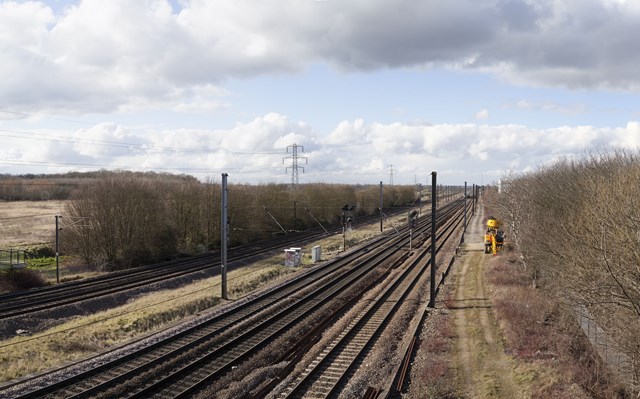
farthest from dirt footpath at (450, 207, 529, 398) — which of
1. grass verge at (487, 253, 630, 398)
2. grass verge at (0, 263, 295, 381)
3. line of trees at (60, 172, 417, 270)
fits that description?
line of trees at (60, 172, 417, 270)

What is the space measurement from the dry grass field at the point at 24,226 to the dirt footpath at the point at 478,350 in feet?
116

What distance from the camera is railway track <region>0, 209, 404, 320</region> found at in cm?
2522

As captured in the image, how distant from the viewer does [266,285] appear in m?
30.2

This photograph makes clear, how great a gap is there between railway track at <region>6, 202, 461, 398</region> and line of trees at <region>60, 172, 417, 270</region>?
59.3 feet

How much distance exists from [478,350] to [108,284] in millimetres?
22805

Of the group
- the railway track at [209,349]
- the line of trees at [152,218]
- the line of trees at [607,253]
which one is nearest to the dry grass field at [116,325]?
the railway track at [209,349]

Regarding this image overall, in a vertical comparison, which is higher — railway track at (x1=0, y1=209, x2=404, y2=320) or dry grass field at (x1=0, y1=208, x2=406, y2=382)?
dry grass field at (x1=0, y1=208, x2=406, y2=382)

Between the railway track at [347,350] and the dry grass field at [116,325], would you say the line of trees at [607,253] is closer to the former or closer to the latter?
the railway track at [347,350]

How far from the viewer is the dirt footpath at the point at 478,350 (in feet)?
47.2

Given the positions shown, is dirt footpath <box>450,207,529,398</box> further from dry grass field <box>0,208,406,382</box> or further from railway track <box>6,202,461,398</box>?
dry grass field <box>0,208,406,382</box>

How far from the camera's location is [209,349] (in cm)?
1717

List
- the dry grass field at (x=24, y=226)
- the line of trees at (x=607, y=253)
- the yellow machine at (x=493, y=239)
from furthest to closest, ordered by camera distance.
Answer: the dry grass field at (x=24, y=226), the yellow machine at (x=493, y=239), the line of trees at (x=607, y=253)

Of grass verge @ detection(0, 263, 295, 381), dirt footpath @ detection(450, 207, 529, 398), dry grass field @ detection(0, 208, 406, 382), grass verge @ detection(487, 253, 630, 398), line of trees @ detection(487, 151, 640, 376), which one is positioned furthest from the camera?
dry grass field @ detection(0, 208, 406, 382)

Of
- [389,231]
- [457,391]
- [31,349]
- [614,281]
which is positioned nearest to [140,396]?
[31,349]
